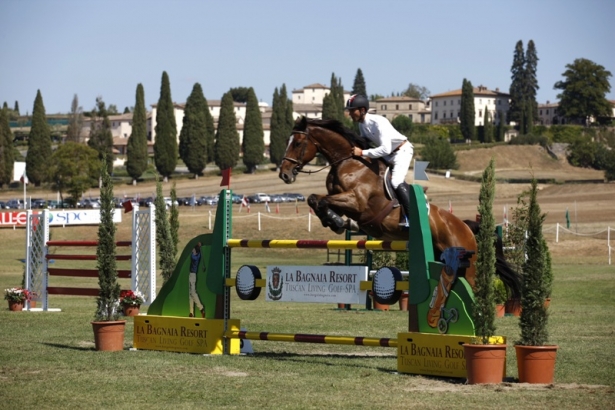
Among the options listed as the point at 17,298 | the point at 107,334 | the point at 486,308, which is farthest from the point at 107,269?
the point at 17,298

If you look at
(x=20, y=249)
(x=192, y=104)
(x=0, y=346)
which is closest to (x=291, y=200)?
(x=192, y=104)

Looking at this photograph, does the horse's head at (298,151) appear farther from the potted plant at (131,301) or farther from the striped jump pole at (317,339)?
the potted plant at (131,301)

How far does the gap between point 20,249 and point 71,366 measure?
119 feet

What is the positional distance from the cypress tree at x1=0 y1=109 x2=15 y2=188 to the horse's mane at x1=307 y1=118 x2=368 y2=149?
77101 millimetres

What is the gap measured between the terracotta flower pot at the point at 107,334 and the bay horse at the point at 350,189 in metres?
2.60

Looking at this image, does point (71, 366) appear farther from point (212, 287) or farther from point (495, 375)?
point (495, 375)

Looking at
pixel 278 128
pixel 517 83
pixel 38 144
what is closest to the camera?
pixel 38 144

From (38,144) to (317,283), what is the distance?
79.4 meters

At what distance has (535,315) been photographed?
8094 millimetres

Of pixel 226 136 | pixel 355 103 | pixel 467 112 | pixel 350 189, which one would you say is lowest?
pixel 350 189

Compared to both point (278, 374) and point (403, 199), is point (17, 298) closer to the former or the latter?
point (403, 199)

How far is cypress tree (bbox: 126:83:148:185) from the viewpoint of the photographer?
87.9 metres

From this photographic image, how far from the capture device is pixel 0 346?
1112cm

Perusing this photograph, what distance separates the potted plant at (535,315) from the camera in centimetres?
809
